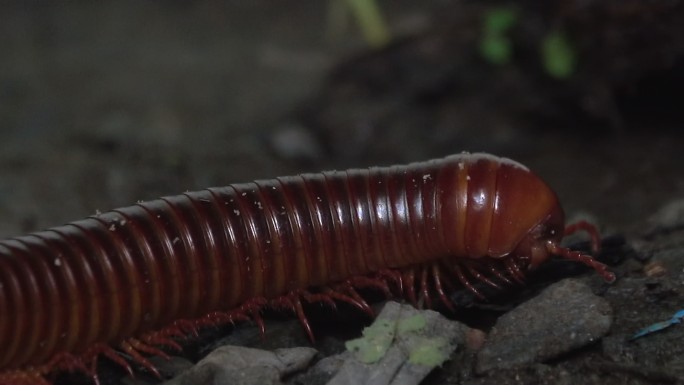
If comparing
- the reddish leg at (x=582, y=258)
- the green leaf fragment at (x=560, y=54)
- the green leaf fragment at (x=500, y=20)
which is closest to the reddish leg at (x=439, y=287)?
the reddish leg at (x=582, y=258)

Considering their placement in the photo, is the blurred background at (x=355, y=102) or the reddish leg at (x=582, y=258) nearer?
the reddish leg at (x=582, y=258)

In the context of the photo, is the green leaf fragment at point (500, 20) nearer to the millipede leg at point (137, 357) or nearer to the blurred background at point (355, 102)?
the blurred background at point (355, 102)

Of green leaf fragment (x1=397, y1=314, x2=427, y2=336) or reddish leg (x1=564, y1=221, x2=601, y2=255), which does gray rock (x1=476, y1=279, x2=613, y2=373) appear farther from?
reddish leg (x1=564, y1=221, x2=601, y2=255)

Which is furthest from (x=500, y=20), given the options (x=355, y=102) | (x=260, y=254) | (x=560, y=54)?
(x=260, y=254)

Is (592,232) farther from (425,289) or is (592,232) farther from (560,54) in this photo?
(560,54)

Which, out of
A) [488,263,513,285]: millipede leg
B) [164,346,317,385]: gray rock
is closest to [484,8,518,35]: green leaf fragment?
[488,263,513,285]: millipede leg
